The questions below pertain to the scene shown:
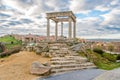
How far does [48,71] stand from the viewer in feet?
36.9

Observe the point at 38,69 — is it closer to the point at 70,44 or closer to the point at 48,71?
the point at 48,71

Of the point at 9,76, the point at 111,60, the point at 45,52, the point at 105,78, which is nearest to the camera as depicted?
the point at 105,78

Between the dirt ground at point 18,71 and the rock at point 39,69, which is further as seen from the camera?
the rock at point 39,69

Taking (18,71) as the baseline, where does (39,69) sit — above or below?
above

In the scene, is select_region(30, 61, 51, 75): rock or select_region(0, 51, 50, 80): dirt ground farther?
select_region(30, 61, 51, 75): rock

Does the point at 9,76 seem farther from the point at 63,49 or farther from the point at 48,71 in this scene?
the point at 63,49

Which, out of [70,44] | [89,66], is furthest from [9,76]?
[70,44]

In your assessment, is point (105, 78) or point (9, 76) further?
point (9, 76)

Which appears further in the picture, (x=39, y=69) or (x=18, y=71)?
(x=18, y=71)

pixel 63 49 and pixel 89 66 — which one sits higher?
pixel 63 49

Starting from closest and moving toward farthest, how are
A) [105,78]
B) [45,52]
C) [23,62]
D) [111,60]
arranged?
1. [105,78]
2. [23,62]
3. [45,52]
4. [111,60]

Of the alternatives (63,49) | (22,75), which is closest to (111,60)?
(63,49)

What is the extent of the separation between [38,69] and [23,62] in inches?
118

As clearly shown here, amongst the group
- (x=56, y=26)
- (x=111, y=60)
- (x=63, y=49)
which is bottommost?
(x=111, y=60)
